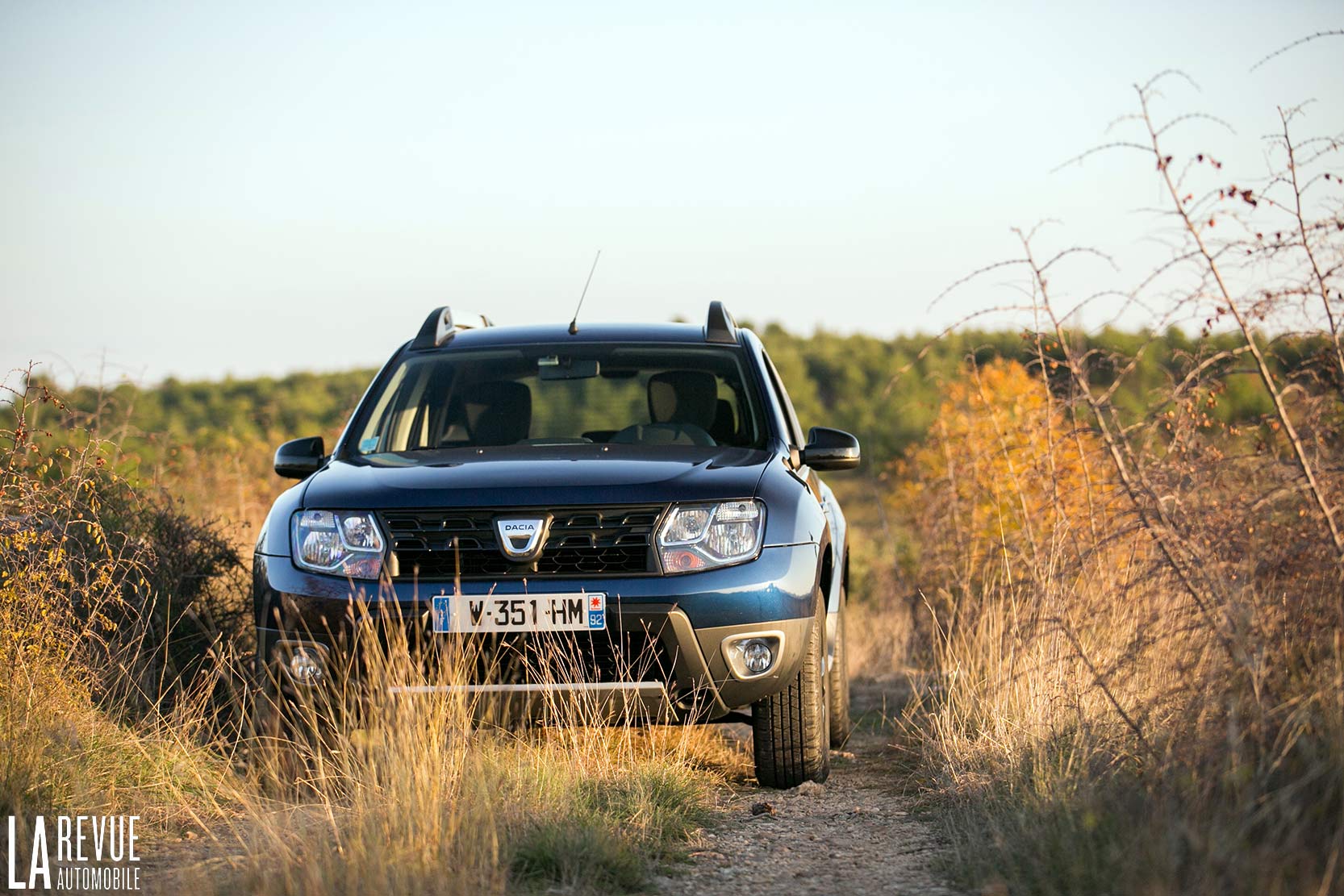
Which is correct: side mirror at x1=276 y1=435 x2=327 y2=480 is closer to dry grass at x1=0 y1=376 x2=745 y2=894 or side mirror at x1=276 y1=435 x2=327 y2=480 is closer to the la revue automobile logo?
dry grass at x1=0 y1=376 x2=745 y2=894

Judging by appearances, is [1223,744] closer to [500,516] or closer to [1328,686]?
[1328,686]

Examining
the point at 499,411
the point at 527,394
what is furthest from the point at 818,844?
the point at 527,394

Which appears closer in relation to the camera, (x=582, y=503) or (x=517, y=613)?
(x=517, y=613)

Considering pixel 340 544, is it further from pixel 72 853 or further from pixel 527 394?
pixel 527 394

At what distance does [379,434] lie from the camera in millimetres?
5715

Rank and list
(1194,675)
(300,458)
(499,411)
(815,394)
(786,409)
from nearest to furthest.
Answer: (1194,675) < (300,458) < (499,411) < (786,409) < (815,394)

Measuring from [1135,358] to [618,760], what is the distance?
228cm

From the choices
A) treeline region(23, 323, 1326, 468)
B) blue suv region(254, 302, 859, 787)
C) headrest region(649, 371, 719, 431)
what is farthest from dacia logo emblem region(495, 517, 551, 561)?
treeline region(23, 323, 1326, 468)

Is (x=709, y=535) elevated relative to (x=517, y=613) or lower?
elevated

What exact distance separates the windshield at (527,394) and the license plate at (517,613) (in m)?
1.50

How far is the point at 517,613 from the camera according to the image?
4.18 meters

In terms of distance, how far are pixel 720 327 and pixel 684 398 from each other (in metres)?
0.39

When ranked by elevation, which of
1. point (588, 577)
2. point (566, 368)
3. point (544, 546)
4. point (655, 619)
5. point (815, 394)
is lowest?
point (655, 619)

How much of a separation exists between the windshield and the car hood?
69 centimetres
